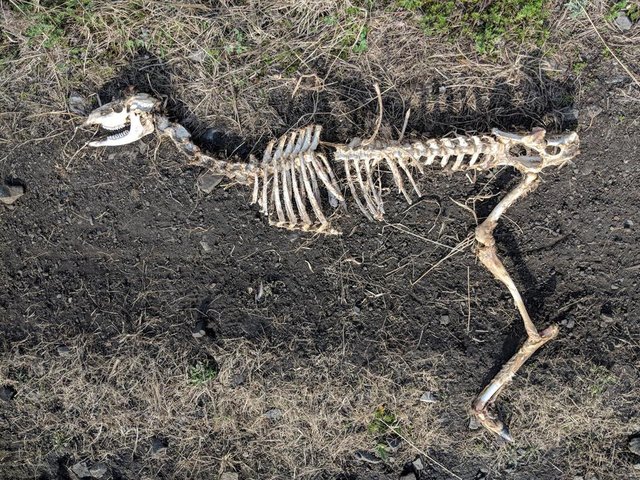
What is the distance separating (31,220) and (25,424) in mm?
1314

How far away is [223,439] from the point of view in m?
3.59

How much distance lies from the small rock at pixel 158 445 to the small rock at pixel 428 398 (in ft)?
5.38

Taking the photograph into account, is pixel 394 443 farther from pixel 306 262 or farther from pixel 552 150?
pixel 552 150

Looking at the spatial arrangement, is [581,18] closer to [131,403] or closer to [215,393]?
[215,393]

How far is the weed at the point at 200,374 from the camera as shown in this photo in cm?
355

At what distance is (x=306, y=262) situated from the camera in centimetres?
355

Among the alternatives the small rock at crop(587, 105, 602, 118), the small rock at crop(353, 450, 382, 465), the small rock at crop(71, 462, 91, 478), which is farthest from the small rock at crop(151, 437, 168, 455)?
the small rock at crop(587, 105, 602, 118)

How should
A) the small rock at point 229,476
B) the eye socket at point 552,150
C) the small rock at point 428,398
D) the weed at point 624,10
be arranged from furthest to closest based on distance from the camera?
the small rock at point 229,476
the small rock at point 428,398
the weed at point 624,10
the eye socket at point 552,150

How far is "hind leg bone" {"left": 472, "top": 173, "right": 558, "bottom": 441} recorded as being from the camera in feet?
10.6

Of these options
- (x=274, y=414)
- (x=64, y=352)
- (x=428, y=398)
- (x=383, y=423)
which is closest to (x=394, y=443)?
(x=383, y=423)

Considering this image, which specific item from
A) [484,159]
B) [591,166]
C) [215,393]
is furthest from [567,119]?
[215,393]

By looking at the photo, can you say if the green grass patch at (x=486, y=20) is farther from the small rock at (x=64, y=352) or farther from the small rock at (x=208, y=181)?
the small rock at (x=64, y=352)

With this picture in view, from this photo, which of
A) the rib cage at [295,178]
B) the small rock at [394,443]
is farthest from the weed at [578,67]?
the small rock at [394,443]

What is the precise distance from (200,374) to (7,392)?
1267 mm
